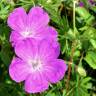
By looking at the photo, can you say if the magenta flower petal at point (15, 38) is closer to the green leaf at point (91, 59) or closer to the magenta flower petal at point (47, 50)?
the magenta flower petal at point (47, 50)

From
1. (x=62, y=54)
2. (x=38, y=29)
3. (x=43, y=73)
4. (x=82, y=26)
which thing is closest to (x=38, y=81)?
(x=43, y=73)

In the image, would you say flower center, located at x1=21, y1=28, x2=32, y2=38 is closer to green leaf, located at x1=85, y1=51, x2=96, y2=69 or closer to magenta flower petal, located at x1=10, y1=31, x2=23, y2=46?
magenta flower petal, located at x1=10, y1=31, x2=23, y2=46

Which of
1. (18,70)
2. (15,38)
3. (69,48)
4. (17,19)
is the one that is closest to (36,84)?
(18,70)

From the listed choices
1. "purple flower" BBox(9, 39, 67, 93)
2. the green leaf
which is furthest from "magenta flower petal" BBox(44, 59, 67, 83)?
the green leaf

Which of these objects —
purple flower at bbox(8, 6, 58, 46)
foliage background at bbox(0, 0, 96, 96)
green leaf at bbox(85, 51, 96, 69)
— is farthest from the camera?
green leaf at bbox(85, 51, 96, 69)

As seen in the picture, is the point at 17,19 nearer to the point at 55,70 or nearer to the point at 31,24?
the point at 31,24

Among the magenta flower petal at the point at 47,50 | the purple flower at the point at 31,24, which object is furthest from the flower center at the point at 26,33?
the magenta flower petal at the point at 47,50
